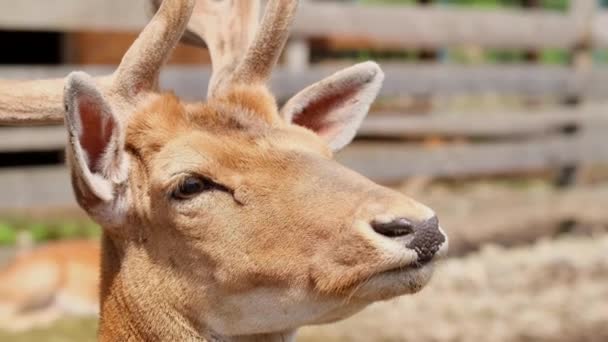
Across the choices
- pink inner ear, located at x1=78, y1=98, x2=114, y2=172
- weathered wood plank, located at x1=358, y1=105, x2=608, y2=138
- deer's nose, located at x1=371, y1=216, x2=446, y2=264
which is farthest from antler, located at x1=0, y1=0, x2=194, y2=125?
weathered wood plank, located at x1=358, y1=105, x2=608, y2=138

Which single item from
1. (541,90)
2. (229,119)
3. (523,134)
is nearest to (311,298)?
(229,119)

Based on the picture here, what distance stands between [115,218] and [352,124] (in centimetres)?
102

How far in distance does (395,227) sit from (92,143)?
1035 mm

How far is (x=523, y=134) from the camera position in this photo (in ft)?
50.5

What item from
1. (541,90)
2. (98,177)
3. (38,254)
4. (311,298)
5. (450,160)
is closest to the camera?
(311,298)

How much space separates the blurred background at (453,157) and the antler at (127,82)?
3.86 metres

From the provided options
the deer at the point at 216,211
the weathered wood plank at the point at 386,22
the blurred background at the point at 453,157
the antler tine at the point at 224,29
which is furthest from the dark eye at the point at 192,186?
the weathered wood plank at the point at 386,22

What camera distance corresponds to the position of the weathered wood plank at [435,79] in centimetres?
894

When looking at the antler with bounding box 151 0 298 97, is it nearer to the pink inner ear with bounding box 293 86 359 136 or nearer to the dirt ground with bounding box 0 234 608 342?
the pink inner ear with bounding box 293 86 359 136

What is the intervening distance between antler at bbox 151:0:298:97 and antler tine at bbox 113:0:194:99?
339 millimetres

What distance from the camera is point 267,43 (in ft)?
13.3

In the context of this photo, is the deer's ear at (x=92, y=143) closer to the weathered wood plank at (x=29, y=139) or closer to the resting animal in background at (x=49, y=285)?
the resting animal in background at (x=49, y=285)

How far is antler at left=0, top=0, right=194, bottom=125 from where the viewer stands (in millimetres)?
3781

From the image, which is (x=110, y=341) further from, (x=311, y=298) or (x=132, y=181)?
(x=311, y=298)
